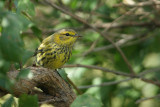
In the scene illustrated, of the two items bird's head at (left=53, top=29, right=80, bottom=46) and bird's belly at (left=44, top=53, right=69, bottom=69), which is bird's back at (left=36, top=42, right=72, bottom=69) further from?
bird's head at (left=53, top=29, right=80, bottom=46)

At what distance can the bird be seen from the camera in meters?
3.28

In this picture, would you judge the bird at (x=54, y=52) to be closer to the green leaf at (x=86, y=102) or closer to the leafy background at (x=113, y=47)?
the leafy background at (x=113, y=47)

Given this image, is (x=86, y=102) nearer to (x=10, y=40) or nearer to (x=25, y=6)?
(x=10, y=40)

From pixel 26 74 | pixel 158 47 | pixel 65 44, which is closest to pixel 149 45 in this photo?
pixel 158 47

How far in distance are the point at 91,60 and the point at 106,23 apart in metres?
0.72

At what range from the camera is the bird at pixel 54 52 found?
3.28m

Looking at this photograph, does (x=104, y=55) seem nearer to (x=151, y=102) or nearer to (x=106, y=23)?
(x=106, y=23)

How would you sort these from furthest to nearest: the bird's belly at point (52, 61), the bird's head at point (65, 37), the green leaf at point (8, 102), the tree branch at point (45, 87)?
the bird's head at point (65, 37)
the bird's belly at point (52, 61)
the tree branch at point (45, 87)
the green leaf at point (8, 102)

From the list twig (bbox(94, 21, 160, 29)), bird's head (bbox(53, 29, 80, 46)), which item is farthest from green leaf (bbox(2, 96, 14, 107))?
twig (bbox(94, 21, 160, 29))

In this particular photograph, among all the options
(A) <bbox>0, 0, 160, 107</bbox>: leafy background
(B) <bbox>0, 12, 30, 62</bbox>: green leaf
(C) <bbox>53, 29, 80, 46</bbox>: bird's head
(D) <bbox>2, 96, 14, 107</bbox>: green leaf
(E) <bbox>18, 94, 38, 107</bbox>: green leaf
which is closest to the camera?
(B) <bbox>0, 12, 30, 62</bbox>: green leaf

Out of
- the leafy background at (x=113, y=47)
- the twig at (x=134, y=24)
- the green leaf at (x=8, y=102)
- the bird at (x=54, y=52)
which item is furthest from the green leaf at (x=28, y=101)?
the twig at (x=134, y=24)

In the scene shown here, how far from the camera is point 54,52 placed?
3.37 m

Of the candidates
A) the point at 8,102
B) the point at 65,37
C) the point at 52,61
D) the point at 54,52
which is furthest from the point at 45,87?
the point at 65,37

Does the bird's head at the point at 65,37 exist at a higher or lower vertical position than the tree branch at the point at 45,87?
higher
